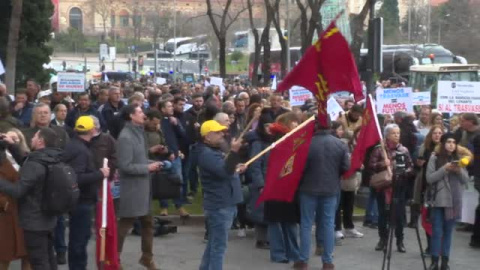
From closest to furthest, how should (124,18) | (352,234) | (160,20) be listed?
(352,234) < (160,20) < (124,18)

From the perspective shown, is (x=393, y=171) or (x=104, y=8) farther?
(x=104, y=8)

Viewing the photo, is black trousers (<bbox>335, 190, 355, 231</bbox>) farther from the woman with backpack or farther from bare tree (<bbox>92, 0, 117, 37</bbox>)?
bare tree (<bbox>92, 0, 117, 37</bbox>)

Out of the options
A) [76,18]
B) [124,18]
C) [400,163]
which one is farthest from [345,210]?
[76,18]

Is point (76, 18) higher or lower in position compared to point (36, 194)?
higher

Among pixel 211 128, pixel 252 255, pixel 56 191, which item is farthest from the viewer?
pixel 252 255

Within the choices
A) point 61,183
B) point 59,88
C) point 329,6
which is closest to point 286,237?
point 61,183

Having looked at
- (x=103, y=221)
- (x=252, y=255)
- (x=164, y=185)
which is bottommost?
(x=252, y=255)

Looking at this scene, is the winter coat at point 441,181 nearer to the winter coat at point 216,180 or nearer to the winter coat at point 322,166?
the winter coat at point 322,166

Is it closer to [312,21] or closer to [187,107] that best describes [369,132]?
[187,107]

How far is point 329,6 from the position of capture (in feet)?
131

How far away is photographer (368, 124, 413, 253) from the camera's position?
1123cm

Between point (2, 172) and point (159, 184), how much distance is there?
2432 millimetres

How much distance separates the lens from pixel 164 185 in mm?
11445

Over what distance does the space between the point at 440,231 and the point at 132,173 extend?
3508 mm
